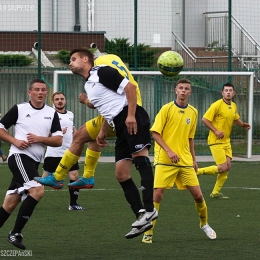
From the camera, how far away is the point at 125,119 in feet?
28.2

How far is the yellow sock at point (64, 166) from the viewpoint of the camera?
9.38 metres

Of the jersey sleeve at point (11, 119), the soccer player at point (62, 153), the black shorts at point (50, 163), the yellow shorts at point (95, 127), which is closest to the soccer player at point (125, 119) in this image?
the yellow shorts at point (95, 127)

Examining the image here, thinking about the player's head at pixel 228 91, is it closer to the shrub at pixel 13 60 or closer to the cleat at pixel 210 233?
the cleat at pixel 210 233

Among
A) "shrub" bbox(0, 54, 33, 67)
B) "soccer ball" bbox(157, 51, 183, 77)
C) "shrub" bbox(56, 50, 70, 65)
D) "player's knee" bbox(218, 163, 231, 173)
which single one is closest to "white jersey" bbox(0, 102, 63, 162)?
"soccer ball" bbox(157, 51, 183, 77)

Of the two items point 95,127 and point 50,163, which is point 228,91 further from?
point 95,127

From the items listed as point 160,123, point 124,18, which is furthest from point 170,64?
point 124,18

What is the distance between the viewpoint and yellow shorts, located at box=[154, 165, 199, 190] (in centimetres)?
973

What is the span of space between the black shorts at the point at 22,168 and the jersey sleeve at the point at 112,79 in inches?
48.2

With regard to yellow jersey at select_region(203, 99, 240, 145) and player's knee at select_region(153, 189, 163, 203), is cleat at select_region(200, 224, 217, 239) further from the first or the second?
yellow jersey at select_region(203, 99, 240, 145)

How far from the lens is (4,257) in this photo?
8.34 meters

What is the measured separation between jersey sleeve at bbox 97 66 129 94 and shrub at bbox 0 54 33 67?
47.0 ft

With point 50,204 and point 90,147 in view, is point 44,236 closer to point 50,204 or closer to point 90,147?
point 90,147

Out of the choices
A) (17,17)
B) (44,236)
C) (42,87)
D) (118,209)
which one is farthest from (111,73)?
(17,17)

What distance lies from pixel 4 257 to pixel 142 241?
6.18 ft
